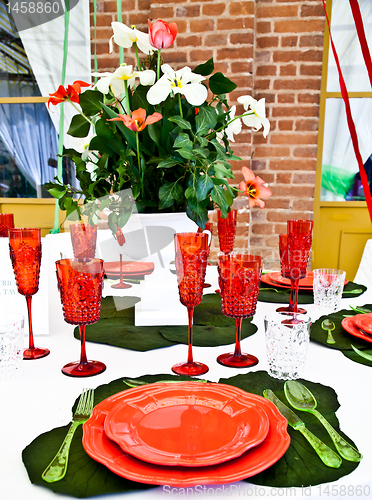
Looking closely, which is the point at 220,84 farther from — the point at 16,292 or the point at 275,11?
the point at 275,11

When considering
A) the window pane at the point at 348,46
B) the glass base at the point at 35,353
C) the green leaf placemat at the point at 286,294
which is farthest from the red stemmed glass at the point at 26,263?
the window pane at the point at 348,46

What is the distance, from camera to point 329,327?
38.3 inches

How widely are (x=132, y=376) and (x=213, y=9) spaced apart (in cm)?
248

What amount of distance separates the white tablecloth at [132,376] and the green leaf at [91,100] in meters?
0.52

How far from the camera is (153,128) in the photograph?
0.97 metres

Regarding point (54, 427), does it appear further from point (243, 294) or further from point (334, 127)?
point (334, 127)

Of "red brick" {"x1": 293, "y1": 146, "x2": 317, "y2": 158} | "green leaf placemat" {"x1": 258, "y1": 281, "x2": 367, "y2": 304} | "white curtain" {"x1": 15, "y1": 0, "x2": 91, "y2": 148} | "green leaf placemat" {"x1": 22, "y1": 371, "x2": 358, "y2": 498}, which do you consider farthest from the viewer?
"white curtain" {"x1": 15, "y1": 0, "x2": 91, "y2": 148}

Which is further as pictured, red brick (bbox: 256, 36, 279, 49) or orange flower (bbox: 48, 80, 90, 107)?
red brick (bbox: 256, 36, 279, 49)

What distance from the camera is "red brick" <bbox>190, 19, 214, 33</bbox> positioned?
2.53m

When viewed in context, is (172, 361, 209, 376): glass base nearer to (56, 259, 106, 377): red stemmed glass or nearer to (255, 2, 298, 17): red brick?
(56, 259, 106, 377): red stemmed glass

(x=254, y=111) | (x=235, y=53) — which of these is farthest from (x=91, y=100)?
(x=235, y=53)

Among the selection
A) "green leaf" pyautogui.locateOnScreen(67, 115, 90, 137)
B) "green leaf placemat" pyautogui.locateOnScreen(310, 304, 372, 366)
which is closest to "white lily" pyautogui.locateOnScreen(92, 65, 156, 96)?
"green leaf" pyautogui.locateOnScreen(67, 115, 90, 137)

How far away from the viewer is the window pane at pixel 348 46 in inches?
107

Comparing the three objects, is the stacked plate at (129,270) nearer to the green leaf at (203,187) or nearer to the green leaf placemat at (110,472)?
the green leaf at (203,187)
